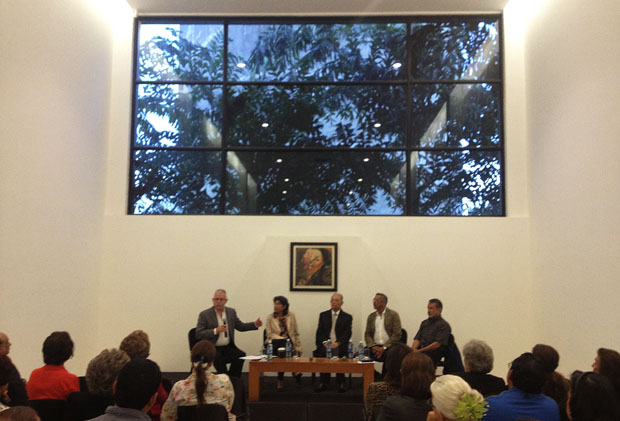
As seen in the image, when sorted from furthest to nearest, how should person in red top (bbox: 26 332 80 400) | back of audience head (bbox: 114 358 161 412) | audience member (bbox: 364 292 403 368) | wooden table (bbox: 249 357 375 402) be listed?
audience member (bbox: 364 292 403 368)
wooden table (bbox: 249 357 375 402)
person in red top (bbox: 26 332 80 400)
back of audience head (bbox: 114 358 161 412)

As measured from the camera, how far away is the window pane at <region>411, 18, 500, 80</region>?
1026cm

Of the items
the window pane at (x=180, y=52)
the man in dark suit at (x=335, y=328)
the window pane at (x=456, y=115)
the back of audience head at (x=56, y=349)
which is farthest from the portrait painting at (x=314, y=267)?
the back of audience head at (x=56, y=349)

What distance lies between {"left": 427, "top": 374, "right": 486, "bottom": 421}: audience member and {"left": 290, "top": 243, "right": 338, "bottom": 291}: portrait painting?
6.69m

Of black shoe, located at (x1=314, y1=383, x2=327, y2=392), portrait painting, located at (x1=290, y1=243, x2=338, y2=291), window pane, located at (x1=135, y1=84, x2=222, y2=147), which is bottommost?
black shoe, located at (x1=314, y1=383, x2=327, y2=392)

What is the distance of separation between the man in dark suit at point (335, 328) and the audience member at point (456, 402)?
→ 5735mm

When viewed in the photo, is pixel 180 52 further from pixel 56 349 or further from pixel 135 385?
pixel 135 385

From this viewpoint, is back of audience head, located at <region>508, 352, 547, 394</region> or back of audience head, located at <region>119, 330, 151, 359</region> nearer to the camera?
back of audience head, located at <region>508, 352, 547, 394</region>

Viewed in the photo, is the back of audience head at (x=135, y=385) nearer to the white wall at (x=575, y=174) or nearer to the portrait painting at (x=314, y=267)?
the white wall at (x=575, y=174)

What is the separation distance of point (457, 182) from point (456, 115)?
1.13 metres

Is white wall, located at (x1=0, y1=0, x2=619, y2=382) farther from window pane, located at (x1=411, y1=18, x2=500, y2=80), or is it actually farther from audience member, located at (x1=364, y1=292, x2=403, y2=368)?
audience member, located at (x1=364, y1=292, x2=403, y2=368)

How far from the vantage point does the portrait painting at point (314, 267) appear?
31.2ft

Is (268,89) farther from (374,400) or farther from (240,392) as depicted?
(374,400)

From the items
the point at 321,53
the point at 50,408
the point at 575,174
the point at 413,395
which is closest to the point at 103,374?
the point at 50,408

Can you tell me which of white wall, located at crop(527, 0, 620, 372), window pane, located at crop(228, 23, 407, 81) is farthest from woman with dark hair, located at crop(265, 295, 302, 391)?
window pane, located at crop(228, 23, 407, 81)
